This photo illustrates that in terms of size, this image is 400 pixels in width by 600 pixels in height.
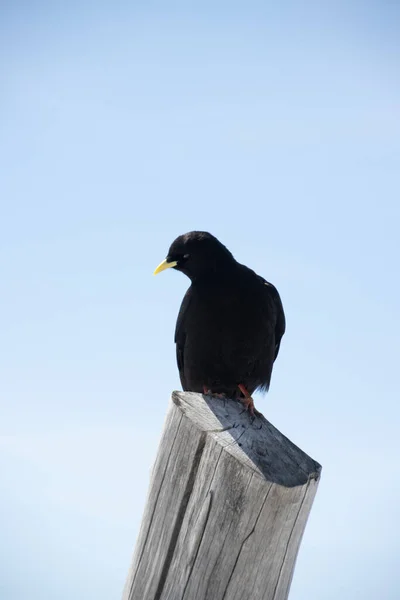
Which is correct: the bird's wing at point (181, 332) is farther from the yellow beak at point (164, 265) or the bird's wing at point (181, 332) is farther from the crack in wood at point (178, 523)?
the crack in wood at point (178, 523)

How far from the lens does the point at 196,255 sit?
22.4 ft

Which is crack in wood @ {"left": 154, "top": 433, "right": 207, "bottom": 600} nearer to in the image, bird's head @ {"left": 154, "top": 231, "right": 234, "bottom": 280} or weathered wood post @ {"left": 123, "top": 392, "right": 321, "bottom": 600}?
weathered wood post @ {"left": 123, "top": 392, "right": 321, "bottom": 600}

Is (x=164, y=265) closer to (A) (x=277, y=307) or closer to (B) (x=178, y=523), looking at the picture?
(A) (x=277, y=307)

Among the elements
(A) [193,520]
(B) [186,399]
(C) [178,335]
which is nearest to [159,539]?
(A) [193,520]

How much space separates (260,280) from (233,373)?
0.96 m

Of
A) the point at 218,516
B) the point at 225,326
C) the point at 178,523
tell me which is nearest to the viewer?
the point at 218,516

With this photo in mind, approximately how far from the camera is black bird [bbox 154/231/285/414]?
6.17 m

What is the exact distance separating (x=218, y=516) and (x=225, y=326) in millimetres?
3424

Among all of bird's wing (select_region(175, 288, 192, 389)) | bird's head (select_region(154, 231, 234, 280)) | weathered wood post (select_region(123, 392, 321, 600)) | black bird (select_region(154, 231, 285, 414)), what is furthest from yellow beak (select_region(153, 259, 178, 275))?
weathered wood post (select_region(123, 392, 321, 600))

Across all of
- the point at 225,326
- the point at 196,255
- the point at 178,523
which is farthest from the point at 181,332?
the point at 178,523

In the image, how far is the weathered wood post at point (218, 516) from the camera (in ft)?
9.24

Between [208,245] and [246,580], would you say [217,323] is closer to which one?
[208,245]

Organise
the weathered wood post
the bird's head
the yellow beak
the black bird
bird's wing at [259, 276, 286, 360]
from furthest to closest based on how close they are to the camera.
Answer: the yellow beak → the bird's head → bird's wing at [259, 276, 286, 360] → the black bird → the weathered wood post

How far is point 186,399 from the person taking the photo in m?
3.28
